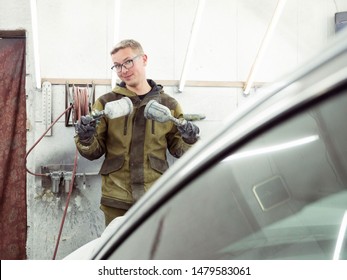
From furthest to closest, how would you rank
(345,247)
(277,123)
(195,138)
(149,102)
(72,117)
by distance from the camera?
(72,117), (195,138), (149,102), (345,247), (277,123)

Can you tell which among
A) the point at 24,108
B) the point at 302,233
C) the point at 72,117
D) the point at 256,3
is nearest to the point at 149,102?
the point at 72,117

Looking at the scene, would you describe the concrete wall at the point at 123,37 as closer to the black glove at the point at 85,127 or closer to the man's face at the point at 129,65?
the man's face at the point at 129,65

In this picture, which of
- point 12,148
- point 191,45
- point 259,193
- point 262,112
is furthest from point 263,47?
Answer: point 262,112

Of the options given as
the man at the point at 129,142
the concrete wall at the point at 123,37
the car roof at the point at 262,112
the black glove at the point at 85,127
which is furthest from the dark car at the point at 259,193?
the concrete wall at the point at 123,37

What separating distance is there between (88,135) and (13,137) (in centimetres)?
106

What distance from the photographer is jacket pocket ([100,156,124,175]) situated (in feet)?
10.0

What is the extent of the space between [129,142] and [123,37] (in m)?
1.06

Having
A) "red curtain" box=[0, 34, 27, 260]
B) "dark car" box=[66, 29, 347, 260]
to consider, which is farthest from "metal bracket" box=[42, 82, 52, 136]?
"dark car" box=[66, 29, 347, 260]

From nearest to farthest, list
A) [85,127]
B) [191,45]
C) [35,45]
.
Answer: [85,127] < [35,45] < [191,45]

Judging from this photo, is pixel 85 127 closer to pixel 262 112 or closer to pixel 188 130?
pixel 188 130

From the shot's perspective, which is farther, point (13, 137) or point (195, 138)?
point (13, 137)

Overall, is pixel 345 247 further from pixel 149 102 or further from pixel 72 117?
pixel 72 117

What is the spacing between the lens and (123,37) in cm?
359

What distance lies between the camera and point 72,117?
350 centimetres
